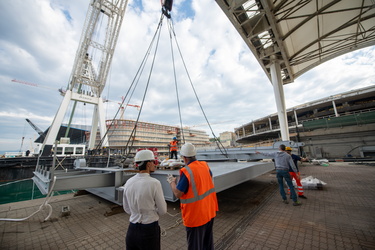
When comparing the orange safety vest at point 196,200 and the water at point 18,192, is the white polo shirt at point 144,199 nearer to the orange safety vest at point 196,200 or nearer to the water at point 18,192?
the orange safety vest at point 196,200

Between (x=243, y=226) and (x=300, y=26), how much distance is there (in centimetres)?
1367

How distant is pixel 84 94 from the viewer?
19.9 metres

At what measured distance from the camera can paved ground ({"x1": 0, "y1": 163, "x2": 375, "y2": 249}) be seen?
233 centimetres

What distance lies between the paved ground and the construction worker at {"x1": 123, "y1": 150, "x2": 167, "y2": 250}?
4.09 feet

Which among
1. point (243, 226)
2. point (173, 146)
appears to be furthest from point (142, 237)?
point (173, 146)

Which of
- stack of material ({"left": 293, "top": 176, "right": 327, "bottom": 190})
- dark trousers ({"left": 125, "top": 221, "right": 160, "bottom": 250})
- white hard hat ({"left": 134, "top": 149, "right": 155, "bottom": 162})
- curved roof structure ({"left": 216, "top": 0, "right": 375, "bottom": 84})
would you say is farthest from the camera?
curved roof structure ({"left": 216, "top": 0, "right": 375, "bottom": 84})

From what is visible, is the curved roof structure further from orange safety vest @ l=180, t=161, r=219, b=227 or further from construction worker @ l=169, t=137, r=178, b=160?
orange safety vest @ l=180, t=161, r=219, b=227

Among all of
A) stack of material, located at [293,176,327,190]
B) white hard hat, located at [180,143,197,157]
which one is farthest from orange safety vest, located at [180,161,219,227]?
stack of material, located at [293,176,327,190]

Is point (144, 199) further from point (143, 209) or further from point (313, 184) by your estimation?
point (313, 184)

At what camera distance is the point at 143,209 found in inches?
55.8

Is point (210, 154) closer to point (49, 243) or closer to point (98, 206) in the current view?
point (98, 206)

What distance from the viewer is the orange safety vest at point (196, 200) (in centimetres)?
162

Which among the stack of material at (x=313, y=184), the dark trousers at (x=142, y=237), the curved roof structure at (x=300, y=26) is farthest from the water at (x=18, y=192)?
the curved roof structure at (x=300, y=26)

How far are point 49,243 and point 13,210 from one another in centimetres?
288
